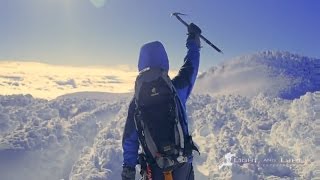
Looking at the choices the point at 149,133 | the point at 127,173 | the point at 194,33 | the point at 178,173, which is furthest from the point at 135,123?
the point at 194,33

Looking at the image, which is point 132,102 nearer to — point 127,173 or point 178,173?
point 127,173

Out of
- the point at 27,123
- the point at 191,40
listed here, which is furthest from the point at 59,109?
the point at 191,40

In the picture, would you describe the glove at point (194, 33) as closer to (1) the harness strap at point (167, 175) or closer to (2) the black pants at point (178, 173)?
(2) the black pants at point (178, 173)

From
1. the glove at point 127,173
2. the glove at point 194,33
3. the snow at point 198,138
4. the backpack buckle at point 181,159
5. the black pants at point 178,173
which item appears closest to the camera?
the backpack buckle at point 181,159

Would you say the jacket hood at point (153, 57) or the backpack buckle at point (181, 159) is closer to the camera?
the backpack buckle at point (181, 159)

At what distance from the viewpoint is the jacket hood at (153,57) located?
5.57 m

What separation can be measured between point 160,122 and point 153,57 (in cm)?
79

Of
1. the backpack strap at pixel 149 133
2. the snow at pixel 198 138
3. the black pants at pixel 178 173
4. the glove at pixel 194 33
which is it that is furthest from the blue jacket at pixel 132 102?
the snow at pixel 198 138

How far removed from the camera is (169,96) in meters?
5.36

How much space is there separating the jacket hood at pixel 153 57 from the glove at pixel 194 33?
697 mm

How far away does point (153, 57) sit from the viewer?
5586mm

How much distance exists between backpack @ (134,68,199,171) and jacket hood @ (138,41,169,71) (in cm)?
13

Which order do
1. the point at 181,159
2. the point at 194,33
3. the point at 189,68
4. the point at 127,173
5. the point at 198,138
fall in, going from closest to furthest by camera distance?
the point at 181,159 → the point at 127,173 → the point at 189,68 → the point at 194,33 → the point at 198,138

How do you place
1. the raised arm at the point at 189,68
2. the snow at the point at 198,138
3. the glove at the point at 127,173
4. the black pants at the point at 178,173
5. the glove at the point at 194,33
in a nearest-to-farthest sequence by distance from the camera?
1. the black pants at the point at 178,173
2. the glove at the point at 127,173
3. the raised arm at the point at 189,68
4. the glove at the point at 194,33
5. the snow at the point at 198,138
